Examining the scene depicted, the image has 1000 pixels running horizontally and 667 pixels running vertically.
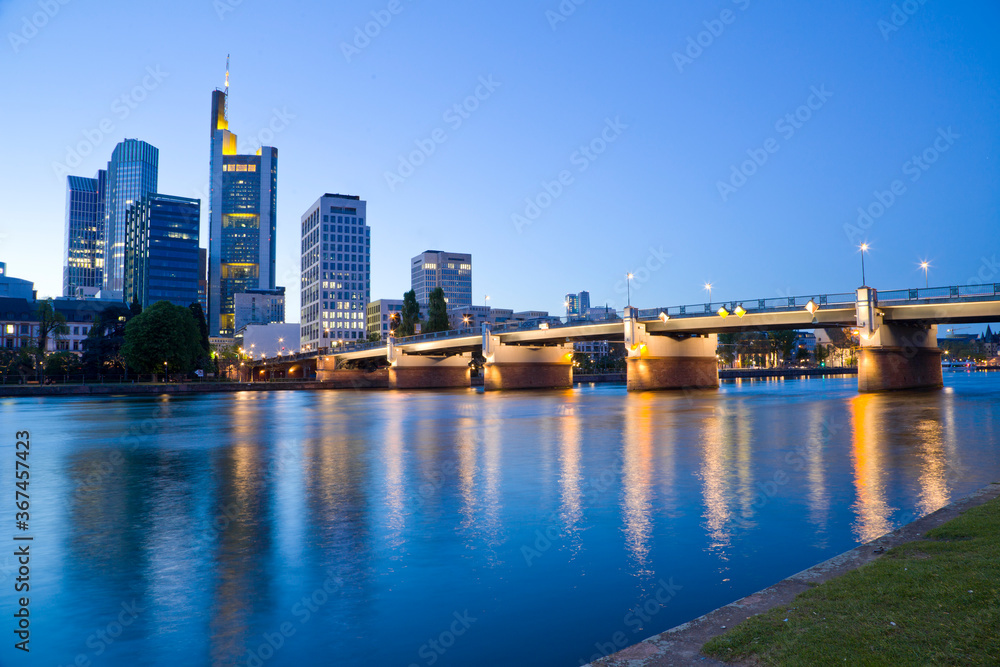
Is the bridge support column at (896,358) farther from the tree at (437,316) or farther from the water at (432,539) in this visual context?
the tree at (437,316)

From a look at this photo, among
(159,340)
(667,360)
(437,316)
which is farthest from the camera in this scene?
(437,316)

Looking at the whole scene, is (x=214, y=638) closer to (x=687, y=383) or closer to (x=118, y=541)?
(x=118, y=541)

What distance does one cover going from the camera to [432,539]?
1226cm

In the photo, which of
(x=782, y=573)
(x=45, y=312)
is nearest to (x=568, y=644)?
(x=782, y=573)

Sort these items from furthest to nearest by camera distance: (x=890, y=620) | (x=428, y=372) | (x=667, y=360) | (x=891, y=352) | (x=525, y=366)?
(x=428, y=372) → (x=525, y=366) → (x=667, y=360) → (x=891, y=352) → (x=890, y=620)

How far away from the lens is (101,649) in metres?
7.77

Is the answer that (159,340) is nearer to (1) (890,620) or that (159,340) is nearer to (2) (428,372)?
(2) (428,372)

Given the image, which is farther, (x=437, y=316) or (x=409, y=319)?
(x=409, y=319)

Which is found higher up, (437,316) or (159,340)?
(437,316)

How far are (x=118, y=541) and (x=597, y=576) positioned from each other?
947 centimetres

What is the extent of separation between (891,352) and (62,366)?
135524mm

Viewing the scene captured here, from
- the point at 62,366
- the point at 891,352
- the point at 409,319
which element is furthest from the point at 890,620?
the point at 409,319
